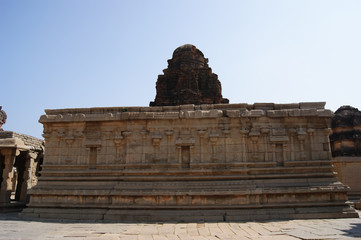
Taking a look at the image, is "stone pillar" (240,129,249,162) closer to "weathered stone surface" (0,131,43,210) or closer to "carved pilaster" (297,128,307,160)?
"carved pilaster" (297,128,307,160)

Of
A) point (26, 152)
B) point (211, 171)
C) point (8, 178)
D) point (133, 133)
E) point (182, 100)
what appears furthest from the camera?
point (182, 100)

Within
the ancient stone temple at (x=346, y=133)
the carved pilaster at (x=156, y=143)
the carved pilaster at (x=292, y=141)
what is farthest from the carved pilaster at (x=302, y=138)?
the ancient stone temple at (x=346, y=133)

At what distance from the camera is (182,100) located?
25.9 metres

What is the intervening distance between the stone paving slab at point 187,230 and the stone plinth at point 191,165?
1.12 m

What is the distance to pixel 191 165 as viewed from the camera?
1384cm

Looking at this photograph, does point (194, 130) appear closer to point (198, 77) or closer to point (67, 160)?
point (67, 160)

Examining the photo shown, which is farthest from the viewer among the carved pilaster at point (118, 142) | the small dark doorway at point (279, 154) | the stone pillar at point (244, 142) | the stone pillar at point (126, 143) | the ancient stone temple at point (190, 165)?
the carved pilaster at point (118, 142)

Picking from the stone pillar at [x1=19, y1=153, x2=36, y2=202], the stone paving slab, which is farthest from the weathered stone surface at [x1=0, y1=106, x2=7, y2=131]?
the stone paving slab

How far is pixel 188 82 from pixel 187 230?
60.6 feet

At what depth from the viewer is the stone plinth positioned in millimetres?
12930

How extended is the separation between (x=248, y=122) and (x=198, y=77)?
15103 mm

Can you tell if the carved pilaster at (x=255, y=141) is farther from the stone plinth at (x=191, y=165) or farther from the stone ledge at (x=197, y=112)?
the stone ledge at (x=197, y=112)

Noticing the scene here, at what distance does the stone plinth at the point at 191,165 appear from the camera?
1293cm

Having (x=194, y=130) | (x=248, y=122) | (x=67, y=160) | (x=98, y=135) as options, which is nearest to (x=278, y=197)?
(x=248, y=122)
